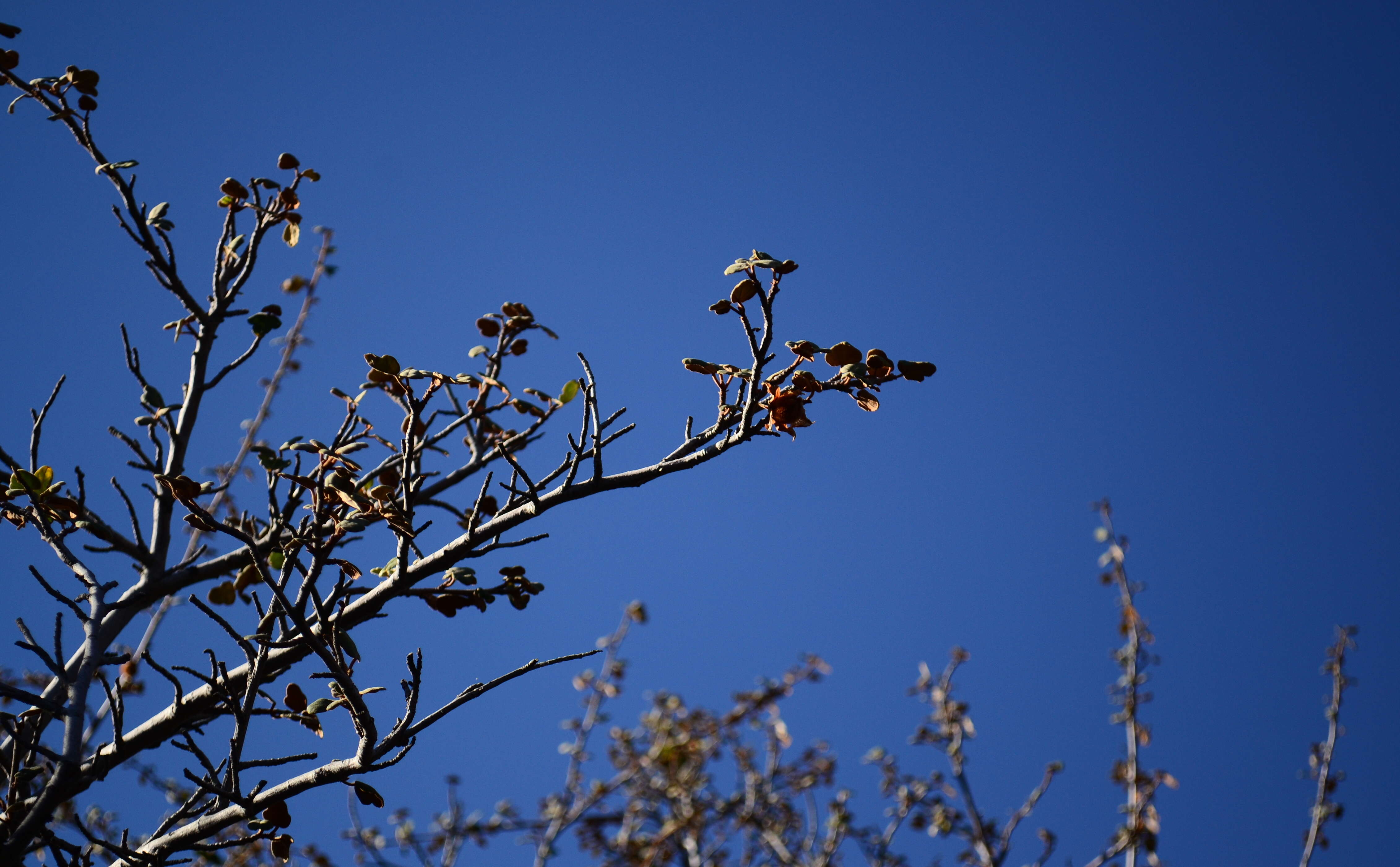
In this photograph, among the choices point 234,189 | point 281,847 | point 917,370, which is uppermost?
point 234,189

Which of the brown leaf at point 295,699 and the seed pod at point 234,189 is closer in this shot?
the brown leaf at point 295,699

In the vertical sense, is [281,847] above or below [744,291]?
below

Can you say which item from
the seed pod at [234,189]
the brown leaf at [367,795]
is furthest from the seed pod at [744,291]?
the seed pod at [234,189]

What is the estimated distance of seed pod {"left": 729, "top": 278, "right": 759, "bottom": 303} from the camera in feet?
7.03

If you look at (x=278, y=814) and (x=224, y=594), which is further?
(x=224, y=594)

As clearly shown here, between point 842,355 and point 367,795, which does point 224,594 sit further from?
point 842,355

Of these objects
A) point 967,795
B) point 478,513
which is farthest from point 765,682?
point 478,513

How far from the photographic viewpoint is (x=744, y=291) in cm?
216

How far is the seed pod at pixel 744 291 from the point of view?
7.03 feet

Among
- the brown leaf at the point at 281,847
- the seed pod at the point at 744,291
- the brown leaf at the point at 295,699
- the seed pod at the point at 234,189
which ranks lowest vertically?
the brown leaf at the point at 281,847

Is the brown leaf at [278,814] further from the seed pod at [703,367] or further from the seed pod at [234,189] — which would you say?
the seed pod at [234,189]

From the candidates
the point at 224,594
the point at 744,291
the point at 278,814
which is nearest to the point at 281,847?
the point at 278,814

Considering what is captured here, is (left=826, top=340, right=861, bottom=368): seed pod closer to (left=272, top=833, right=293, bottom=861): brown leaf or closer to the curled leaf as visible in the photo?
the curled leaf

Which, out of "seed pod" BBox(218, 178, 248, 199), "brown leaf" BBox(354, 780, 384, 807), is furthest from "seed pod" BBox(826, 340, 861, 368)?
"seed pod" BBox(218, 178, 248, 199)
